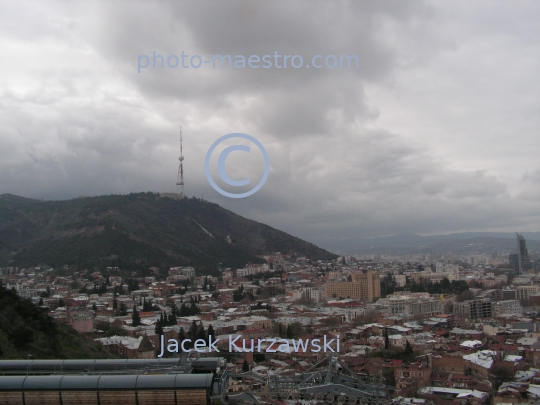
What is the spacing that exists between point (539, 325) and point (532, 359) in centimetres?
357

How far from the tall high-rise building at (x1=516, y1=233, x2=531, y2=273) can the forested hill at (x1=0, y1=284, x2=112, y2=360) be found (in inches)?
763

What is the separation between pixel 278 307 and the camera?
14.4 meters

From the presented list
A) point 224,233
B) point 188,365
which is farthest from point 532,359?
point 224,233

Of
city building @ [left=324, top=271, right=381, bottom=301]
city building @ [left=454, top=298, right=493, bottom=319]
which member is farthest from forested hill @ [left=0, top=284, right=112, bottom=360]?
city building @ [left=454, top=298, right=493, bottom=319]

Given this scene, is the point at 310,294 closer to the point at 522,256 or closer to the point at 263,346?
the point at 263,346

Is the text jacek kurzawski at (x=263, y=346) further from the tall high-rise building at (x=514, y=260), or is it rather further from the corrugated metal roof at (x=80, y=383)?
the tall high-rise building at (x=514, y=260)

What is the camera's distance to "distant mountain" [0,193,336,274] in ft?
68.4

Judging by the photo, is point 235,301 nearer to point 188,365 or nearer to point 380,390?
point 380,390

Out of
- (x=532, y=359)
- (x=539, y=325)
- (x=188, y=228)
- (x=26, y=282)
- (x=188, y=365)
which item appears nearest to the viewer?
(x=188, y=365)

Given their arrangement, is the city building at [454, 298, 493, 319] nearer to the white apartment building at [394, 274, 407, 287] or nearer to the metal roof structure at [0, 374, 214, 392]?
the white apartment building at [394, 274, 407, 287]

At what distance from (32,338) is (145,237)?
15706 mm

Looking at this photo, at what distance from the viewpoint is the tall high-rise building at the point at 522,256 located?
22.9 m

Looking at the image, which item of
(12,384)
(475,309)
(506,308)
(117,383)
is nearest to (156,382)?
(117,383)

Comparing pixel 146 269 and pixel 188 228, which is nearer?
pixel 146 269
